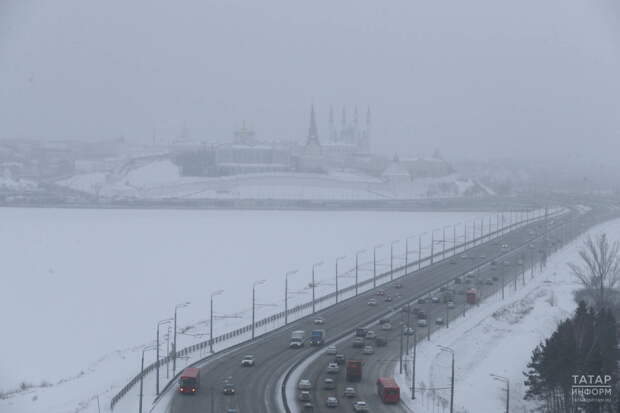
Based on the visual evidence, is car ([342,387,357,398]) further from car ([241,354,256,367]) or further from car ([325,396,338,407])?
car ([241,354,256,367])

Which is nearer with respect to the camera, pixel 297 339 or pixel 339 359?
pixel 339 359

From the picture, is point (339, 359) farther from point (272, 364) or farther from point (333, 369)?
point (272, 364)

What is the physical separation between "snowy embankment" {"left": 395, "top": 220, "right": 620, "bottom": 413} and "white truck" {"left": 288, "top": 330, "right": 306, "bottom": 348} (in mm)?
1312

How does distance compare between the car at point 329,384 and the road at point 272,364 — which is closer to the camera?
the road at point 272,364

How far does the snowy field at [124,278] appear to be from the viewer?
26.4 ft

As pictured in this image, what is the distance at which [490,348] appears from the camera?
28.3 ft

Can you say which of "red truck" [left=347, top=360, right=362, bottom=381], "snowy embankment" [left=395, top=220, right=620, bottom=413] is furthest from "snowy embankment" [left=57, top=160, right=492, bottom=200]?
"red truck" [left=347, top=360, right=362, bottom=381]

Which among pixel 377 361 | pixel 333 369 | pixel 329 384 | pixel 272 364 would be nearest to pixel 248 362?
pixel 272 364

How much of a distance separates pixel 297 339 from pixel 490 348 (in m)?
2.21

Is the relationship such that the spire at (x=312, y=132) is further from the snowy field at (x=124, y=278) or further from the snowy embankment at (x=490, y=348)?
the snowy embankment at (x=490, y=348)

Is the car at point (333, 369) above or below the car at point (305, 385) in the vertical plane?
below

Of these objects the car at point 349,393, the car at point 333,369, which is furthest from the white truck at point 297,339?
the car at point 349,393

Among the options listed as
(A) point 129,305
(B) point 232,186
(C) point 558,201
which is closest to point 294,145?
(B) point 232,186

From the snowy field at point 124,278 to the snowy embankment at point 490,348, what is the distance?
2.89m
